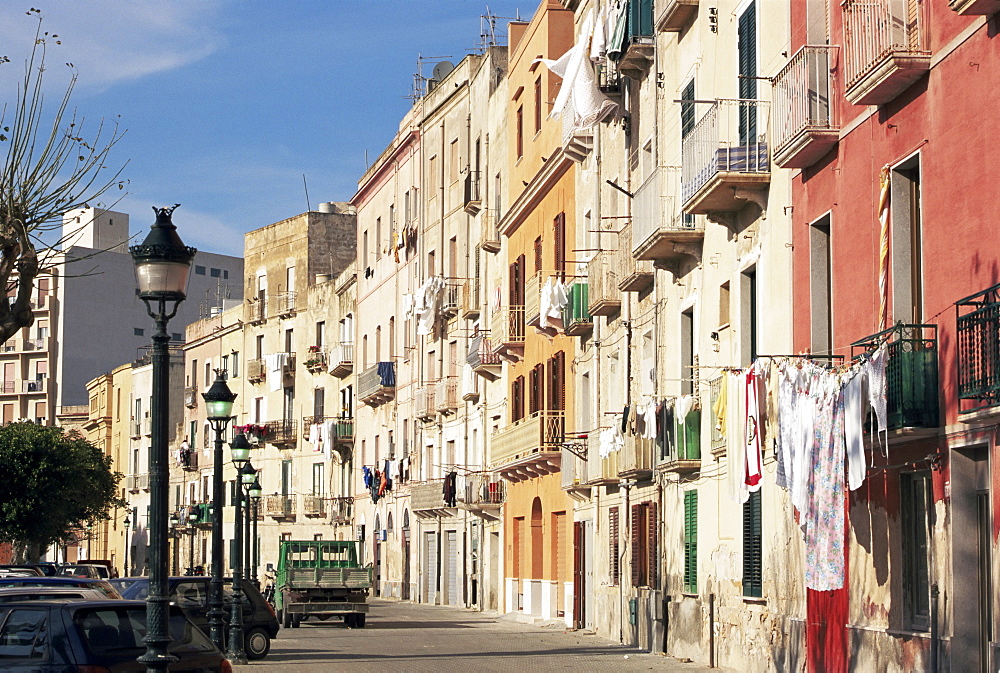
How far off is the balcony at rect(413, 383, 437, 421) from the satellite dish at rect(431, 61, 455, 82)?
13522mm

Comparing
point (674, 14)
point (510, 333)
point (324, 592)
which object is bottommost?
point (324, 592)

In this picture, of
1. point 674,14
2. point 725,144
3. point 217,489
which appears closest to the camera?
point 725,144

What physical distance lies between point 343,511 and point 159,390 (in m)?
57.4

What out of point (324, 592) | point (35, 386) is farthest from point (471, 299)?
point (35, 386)

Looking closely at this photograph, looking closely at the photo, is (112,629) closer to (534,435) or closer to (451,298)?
(534,435)

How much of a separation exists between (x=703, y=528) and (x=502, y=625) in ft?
50.2

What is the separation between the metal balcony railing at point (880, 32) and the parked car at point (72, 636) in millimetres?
9111

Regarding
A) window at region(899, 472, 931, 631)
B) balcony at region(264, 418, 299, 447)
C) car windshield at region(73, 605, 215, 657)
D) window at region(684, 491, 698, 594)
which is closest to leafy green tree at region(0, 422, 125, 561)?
balcony at region(264, 418, 299, 447)

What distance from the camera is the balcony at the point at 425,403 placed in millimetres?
55625

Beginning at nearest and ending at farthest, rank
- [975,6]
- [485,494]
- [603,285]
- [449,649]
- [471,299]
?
[975,6] < [449,649] < [603,285] < [485,494] < [471,299]

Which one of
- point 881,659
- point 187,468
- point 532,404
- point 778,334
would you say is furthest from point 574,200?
point 187,468

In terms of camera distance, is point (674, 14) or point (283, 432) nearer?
point (674, 14)

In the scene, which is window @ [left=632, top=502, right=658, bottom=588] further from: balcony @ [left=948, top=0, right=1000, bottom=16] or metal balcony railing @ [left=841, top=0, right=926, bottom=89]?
balcony @ [left=948, top=0, right=1000, bottom=16]

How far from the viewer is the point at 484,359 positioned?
153ft
